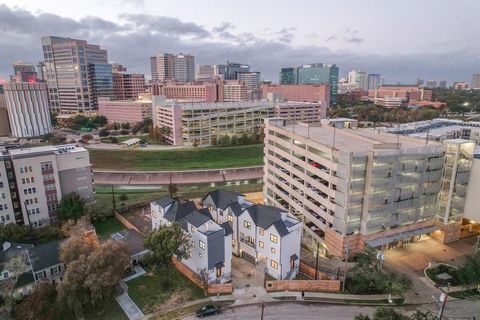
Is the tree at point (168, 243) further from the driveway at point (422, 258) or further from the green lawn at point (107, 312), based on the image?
the driveway at point (422, 258)

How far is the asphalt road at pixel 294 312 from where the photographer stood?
118ft

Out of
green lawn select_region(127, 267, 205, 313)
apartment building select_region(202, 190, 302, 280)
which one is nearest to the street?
green lawn select_region(127, 267, 205, 313)

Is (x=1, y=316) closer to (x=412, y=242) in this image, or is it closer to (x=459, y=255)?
(x=412, y=242)

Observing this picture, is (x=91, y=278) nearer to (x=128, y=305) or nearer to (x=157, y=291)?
(x=128, y=305)

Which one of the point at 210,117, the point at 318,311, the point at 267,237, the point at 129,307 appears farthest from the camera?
the point at 210,117

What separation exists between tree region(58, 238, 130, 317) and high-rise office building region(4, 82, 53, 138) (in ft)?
437

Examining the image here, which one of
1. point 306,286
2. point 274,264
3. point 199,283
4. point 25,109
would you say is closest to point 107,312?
point 199,283

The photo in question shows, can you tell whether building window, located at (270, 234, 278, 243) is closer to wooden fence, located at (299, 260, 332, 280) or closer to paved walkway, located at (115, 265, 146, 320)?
wooden fence, located at (299, 260, 332, 280)

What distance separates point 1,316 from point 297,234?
1433 inches

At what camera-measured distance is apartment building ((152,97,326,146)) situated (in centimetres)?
12447

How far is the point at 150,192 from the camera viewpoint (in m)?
82.1

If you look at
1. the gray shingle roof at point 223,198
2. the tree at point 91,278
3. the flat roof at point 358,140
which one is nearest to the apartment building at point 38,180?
the tree at point 91,278

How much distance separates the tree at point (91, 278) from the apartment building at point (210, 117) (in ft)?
290

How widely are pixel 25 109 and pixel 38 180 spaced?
108 metres
